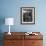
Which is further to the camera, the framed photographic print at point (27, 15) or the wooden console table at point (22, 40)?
the framed photographic print at point (27, 15)

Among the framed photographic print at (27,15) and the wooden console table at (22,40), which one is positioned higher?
the framed photographic print at (27,15)

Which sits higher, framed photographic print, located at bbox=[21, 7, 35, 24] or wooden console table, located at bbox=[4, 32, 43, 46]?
framed photographic print, located at bbox=[21, 7, 35, 24]

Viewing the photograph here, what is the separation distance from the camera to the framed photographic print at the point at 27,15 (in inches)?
179

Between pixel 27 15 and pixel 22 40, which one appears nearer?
pixel 22 40

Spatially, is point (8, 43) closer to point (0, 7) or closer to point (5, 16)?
point (5, 16)

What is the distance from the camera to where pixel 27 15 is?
459 centimetres

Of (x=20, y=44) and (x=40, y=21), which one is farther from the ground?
(x=40, y=21)

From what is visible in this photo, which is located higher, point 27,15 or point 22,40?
point 27,15

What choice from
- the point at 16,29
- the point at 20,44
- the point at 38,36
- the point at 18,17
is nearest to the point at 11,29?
the point at 16,29

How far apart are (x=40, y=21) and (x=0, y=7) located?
1433 millimetres

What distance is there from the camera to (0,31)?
15.1ft

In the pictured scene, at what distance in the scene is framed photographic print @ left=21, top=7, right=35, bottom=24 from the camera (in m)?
4.56

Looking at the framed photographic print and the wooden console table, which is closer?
the wooden console table

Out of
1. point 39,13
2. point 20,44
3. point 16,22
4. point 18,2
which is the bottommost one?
point 20,44
